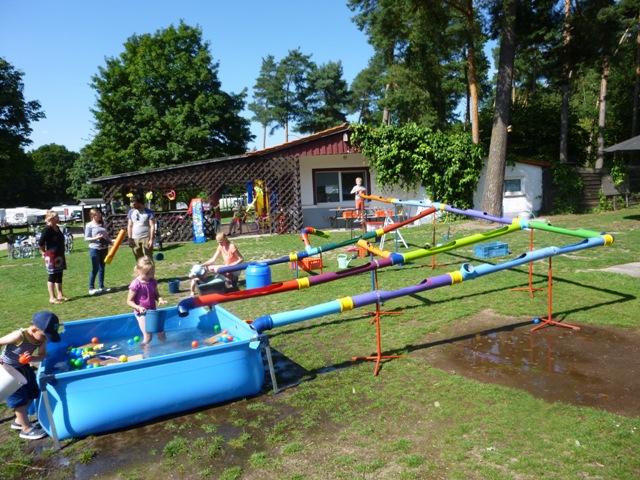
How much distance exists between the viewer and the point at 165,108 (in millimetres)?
35438

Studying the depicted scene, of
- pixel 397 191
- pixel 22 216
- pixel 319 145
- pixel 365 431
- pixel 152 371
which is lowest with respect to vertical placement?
pixel 365 431

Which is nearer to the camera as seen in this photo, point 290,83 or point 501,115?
point 501,115

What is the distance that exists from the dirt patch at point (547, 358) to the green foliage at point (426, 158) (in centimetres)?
1320

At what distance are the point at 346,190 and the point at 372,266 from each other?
51.2 feet

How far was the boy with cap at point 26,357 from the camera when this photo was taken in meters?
4.21

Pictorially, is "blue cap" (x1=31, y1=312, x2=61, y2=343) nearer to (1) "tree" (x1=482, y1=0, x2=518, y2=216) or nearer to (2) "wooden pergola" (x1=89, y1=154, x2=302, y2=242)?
(2) "wooden pergola" (x1=89, y1=154, x2=302, y2=242)

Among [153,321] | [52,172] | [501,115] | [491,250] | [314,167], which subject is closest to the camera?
[153,321]

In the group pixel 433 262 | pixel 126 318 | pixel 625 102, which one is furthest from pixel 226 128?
pixel 126 318

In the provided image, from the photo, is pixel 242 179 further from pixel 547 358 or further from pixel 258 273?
pixel 547 358

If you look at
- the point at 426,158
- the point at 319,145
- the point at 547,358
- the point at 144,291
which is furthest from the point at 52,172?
the point at 547,358

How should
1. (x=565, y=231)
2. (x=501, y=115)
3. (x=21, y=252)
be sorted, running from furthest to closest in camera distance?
(x=21, y=252) → (x=501, y=115) → (x=565, y=231)

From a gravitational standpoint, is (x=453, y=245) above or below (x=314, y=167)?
below

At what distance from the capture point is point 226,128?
121 feet

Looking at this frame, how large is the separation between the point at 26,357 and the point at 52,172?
274 feet
